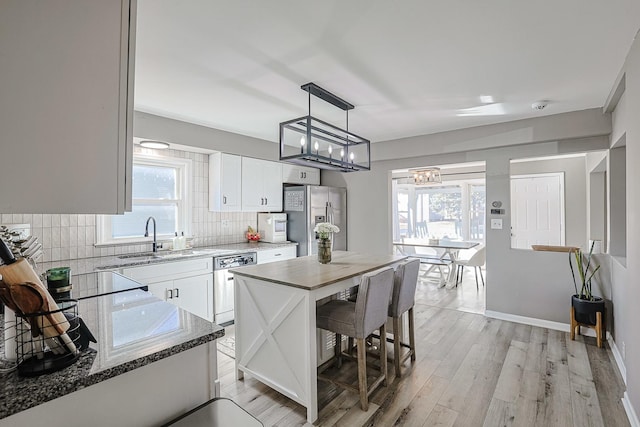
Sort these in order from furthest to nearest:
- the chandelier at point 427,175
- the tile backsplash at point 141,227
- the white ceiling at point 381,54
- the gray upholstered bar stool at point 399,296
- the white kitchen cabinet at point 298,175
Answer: the chandelier at point 427,175 < the white kitchen cabinet at point 298,175 < the tile backsplash at point 141,227 < the gray upholstered bar stool at point 399,296 < the white ceiling at point 381,54

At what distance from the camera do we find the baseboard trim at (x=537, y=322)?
3.38 m

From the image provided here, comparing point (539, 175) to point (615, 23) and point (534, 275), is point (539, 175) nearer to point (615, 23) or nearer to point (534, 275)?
point (534, 275)

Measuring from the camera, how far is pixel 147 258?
336 centimetres

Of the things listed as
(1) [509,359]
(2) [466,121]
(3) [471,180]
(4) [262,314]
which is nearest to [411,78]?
(2) [466,121]

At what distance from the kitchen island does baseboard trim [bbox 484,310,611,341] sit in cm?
232

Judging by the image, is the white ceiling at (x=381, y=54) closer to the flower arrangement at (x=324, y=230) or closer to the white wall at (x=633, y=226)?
the white wall at (x=633, y=226)

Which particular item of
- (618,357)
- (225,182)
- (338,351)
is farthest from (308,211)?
(618,357)

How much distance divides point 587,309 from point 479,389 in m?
1.70

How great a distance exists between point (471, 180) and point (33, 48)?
7518 mm

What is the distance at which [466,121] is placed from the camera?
3764 mm

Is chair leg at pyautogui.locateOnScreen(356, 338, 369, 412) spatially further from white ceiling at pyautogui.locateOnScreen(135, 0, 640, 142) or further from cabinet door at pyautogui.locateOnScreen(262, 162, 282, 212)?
cabinet door at pyautogui.locateOnScreen(262, 162, 282, 212)

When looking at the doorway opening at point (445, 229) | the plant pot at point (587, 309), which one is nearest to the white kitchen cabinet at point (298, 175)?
the doorway opening at point (445, 229)

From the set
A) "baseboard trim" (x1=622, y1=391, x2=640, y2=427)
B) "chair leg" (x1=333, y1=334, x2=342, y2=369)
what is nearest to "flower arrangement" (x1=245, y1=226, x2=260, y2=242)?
"chair leg" (x1=333, y1=334, x2=342, y2=369)

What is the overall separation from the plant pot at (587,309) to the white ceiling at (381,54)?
2.02 metres
